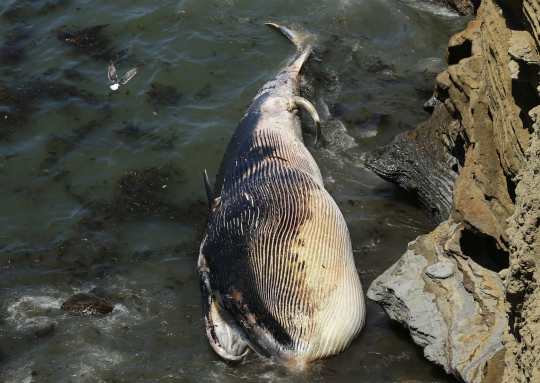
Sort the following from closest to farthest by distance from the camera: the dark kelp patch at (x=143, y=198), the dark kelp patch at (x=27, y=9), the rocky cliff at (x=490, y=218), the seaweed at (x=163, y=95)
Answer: the rocky cliff at (x=490, y=218)
the dark kelp patch at (x=143, y=198)
the seaweed at (x=163, y=95)
the dark kelp patch at (x=27, y=9)

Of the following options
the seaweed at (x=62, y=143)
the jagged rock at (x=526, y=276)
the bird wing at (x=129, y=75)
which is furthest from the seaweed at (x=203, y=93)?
the jagged rock at (x=526, y=276)

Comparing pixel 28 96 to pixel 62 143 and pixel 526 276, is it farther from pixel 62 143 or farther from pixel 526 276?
pixel 526 276

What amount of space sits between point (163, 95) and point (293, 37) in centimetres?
288

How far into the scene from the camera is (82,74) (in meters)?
11.6

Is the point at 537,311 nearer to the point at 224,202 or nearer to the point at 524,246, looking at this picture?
the point at 524,246

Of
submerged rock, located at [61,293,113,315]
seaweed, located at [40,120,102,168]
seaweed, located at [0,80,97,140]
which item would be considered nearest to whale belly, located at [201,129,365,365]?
submerged rock, located at [61,293,113,315]

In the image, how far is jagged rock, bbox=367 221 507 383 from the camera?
17.5ft

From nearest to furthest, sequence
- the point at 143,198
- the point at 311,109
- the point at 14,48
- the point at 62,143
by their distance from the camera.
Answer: the point at 143,198 < the point at 311,109 < the point at 62,143 < the point at 14,48

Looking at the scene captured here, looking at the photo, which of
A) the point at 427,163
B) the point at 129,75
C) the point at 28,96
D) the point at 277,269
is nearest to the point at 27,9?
the point at 28,96

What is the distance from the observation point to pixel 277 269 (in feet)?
21.2

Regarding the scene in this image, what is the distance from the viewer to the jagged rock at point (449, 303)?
5344 millimetres

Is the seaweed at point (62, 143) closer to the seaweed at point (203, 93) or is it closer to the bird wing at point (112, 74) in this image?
the bird wing at point (112, 74)

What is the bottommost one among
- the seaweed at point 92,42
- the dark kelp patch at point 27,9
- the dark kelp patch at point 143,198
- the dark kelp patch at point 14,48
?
the dark kelp patch at point 143,198

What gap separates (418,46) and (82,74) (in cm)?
636
